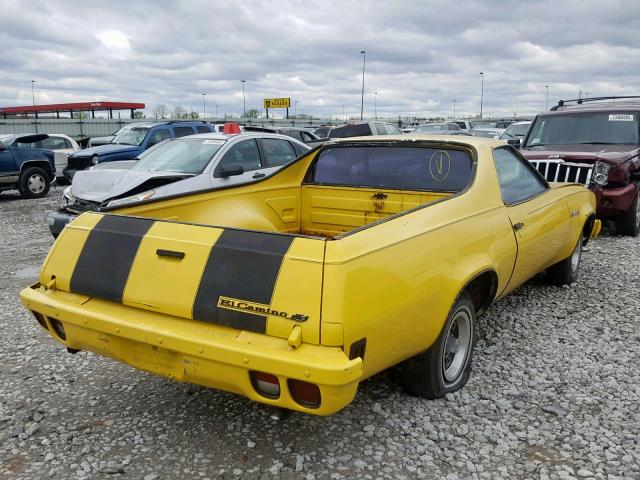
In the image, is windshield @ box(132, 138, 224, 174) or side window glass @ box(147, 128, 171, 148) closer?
windshield @ box(132, 138, 224, 174)

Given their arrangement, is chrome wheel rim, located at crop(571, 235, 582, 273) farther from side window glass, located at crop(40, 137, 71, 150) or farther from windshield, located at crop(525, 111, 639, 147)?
side window glass, located at crop(40, 137, 71, 150)

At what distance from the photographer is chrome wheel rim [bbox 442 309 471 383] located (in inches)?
133

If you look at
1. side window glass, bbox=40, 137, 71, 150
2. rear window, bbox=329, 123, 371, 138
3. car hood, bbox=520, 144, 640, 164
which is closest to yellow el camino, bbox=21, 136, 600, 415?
car hood, bbox=520, 144, 640, 164

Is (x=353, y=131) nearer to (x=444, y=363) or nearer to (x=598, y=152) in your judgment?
(x=598, y=152)

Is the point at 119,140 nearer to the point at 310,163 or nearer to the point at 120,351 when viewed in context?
the point at 310,163

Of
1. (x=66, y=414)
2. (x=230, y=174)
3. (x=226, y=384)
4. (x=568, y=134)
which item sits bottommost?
(x=66, y=414)

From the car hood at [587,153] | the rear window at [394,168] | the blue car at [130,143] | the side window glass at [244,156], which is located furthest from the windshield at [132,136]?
the rear window at [394,168]

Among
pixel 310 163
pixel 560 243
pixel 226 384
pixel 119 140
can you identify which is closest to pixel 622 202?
pixel 560 243

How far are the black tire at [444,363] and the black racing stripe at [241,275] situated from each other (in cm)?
108

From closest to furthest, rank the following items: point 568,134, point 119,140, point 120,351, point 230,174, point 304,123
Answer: point 120,351 < point 230,174 < point 568,134 < point 119,140 < point 304,123

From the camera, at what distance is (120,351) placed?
284cm

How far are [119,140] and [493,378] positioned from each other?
12.6 metres

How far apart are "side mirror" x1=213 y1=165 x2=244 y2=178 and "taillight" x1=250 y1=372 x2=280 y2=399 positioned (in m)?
5.10

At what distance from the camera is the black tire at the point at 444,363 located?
314cm
